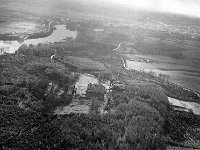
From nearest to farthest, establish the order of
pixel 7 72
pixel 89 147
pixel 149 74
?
pixel 89 147 < pixel 7 72 < pixel 149 74

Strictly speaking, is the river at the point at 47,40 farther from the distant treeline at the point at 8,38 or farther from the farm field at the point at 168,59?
the farm field at the point at 168,59

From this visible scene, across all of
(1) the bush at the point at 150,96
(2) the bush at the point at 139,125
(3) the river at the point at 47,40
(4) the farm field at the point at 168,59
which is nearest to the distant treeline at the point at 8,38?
(3) the river at the point at 47,40

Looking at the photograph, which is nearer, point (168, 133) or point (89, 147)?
point (89, 147)

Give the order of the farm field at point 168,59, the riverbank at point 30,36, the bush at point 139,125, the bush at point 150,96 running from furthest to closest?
the riverbank at point 30,36 < the farm field at point 168,59 < the bush at point 150,96 < the bush at point 139,125

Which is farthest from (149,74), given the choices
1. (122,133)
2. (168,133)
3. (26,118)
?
(26,118)

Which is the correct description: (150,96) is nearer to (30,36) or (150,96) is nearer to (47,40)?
(47,40)

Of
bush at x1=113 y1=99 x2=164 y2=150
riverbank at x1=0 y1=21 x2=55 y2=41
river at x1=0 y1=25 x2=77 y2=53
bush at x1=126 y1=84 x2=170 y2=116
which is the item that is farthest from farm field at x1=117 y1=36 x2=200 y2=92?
Result: riverbank at x1=0 y1=21 x2=55 y2=41

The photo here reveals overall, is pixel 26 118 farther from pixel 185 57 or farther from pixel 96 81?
pixel 185 57

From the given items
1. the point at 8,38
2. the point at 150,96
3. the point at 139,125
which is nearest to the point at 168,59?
the point at 150,96
